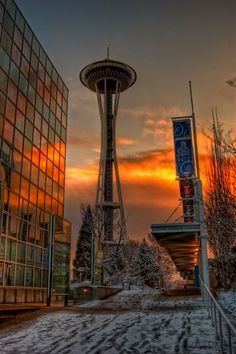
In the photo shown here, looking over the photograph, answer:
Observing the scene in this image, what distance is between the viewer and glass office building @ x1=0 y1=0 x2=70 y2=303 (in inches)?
821

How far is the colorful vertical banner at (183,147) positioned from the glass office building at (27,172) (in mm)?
8671

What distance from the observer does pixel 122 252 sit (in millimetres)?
47562

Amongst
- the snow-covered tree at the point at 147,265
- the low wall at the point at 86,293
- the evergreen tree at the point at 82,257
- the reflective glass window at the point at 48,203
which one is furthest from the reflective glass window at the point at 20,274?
the evergreen tree at the point at 82,257

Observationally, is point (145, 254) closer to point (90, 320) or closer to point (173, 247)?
point (173, 247)

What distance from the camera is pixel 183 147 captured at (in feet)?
63.3

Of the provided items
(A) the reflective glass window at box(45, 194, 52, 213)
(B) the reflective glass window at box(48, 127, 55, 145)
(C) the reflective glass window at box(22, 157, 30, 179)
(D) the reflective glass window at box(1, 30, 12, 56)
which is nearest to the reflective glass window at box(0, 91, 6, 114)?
(D) the reflective glass window at box(1, 30, 12, 56)

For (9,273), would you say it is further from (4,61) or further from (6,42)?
(6,42)

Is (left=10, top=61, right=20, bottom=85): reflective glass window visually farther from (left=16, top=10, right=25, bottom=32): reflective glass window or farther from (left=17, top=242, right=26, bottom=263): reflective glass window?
(left=17, top=242, right=26, bottom=263): reflective glass window

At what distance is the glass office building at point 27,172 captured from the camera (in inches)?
821

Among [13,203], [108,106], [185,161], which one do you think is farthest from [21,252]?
[108,106]

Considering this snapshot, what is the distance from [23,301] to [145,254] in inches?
1467

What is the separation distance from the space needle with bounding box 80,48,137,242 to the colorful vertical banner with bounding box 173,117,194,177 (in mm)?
48956

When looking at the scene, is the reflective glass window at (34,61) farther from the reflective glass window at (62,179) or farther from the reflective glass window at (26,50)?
the reflective glass window at (62,179)

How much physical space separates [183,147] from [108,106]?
6143 centimetres
